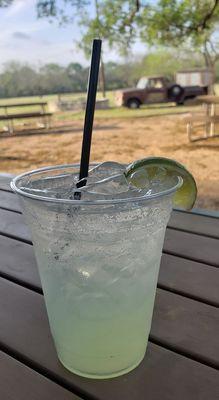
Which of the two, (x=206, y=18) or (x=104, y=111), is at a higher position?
(x=206, y=18)

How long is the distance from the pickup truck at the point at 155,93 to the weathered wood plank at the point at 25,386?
9.51m

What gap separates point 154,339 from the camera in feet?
1.77

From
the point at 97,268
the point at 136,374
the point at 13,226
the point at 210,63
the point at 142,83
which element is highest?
the point at 97,268

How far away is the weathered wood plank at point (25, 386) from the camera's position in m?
0.45

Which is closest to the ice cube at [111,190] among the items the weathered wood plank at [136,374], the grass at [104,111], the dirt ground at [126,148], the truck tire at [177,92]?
the weathered wood plank at [136,374]

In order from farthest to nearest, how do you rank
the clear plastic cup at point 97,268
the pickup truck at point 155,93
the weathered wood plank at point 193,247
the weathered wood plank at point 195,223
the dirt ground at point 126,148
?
the pickup truck at point 155,93, the dirt ground at point 126,148, the weathered wood plank at point 195,223, the weathered wood plank at point 193,247, the clear plastic cup at point 97,268

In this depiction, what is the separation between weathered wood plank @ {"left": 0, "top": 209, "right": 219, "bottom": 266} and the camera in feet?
2.55

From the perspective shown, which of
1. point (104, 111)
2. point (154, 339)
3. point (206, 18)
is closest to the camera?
point (154, 339)

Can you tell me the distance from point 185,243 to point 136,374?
399 millimetres

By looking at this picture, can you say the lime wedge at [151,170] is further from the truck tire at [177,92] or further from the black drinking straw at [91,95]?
the truck tire at [177,92]

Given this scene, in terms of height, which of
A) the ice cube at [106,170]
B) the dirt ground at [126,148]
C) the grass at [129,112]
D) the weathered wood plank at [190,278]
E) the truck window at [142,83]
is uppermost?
the ice cube at [106,170]

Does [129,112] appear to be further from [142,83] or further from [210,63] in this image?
[210,63]

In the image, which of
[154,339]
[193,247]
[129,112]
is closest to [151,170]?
[154,339]

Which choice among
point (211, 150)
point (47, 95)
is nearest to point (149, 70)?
point (47, 95)
